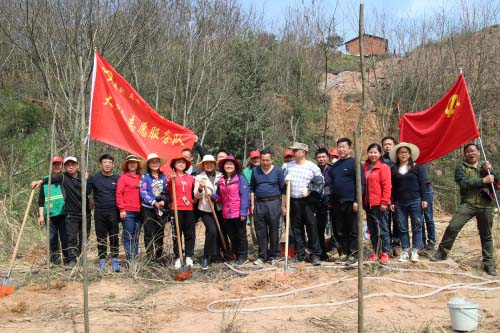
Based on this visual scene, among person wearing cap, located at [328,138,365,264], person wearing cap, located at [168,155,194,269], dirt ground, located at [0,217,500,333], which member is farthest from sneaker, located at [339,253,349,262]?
person wearing cap, located at [168,155,194,269]

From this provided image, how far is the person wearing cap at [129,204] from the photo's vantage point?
6219 mm

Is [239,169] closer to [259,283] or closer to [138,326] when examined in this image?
[259,283]

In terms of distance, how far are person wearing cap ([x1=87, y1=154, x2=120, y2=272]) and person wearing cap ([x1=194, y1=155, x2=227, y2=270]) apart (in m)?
1.13

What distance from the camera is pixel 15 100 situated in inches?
645

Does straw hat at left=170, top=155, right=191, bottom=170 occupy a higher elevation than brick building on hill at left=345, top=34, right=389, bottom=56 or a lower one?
lower

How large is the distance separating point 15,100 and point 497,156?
645 inches

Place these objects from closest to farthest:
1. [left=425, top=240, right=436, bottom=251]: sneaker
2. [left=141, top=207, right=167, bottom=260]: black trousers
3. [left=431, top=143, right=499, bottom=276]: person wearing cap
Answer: [left=431, top=143, right=499, bottom=276]: person wearing cap → [left=141, top=207, right=167, bottom=260]: black trousers → [left=425, top=240, right=436, bottom=251]: sneaker

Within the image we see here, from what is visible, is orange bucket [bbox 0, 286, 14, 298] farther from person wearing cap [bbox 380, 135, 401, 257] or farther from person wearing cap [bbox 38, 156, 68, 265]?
person wearing cap [bbox 380, 135, 401, 257]

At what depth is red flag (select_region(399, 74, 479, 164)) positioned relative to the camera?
6.04 meters

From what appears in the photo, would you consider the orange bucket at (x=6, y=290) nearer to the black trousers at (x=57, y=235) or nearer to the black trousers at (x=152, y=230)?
the black trousers at (x=57, y=235)

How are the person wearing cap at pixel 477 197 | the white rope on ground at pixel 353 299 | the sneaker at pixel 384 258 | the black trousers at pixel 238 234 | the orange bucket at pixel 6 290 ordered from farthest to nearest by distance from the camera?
the black trousers at pixel 238 234 < the sneaker at pixel 384 258 < the person wearing cap at pixel 477 197 < the orange bucket at pixel 6 290 < the white rope on ground at pixel 353 299

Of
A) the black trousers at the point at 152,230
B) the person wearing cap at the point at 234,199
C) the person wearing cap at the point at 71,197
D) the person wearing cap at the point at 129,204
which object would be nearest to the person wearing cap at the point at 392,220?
the person wearing cap at the point at 234,199

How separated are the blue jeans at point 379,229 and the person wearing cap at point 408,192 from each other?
0.74ft

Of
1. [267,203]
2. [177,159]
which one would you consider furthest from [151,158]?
[267,203]
